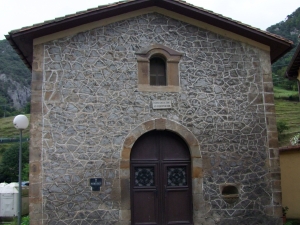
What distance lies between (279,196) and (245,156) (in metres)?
1.29

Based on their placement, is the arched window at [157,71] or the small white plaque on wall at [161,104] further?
the arched window at [157,71]

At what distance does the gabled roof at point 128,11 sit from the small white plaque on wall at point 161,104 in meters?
2.36

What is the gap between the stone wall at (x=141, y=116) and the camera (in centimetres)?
865

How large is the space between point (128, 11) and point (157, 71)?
1.67 meters

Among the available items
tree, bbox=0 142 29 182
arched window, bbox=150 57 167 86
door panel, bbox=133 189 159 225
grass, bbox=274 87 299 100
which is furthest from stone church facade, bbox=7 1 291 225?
grass, bbox=274 87 299 100

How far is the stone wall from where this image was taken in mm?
8648

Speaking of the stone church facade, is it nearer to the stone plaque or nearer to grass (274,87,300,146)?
the stone plaque

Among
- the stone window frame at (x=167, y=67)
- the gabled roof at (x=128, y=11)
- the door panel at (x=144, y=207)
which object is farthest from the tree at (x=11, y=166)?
the stone window frame at (x=167, y=67)

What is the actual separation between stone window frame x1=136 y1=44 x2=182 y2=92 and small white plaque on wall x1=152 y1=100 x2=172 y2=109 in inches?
11.2

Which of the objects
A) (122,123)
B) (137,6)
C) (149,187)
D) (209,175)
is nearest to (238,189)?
(209,175)

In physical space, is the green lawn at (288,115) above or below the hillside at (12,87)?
below

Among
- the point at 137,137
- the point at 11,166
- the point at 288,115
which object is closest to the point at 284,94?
the point at 288,115

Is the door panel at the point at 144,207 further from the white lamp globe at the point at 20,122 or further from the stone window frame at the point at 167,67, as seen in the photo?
the white lamp globe at the point at 20,122

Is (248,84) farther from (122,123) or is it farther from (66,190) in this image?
(66,190)
